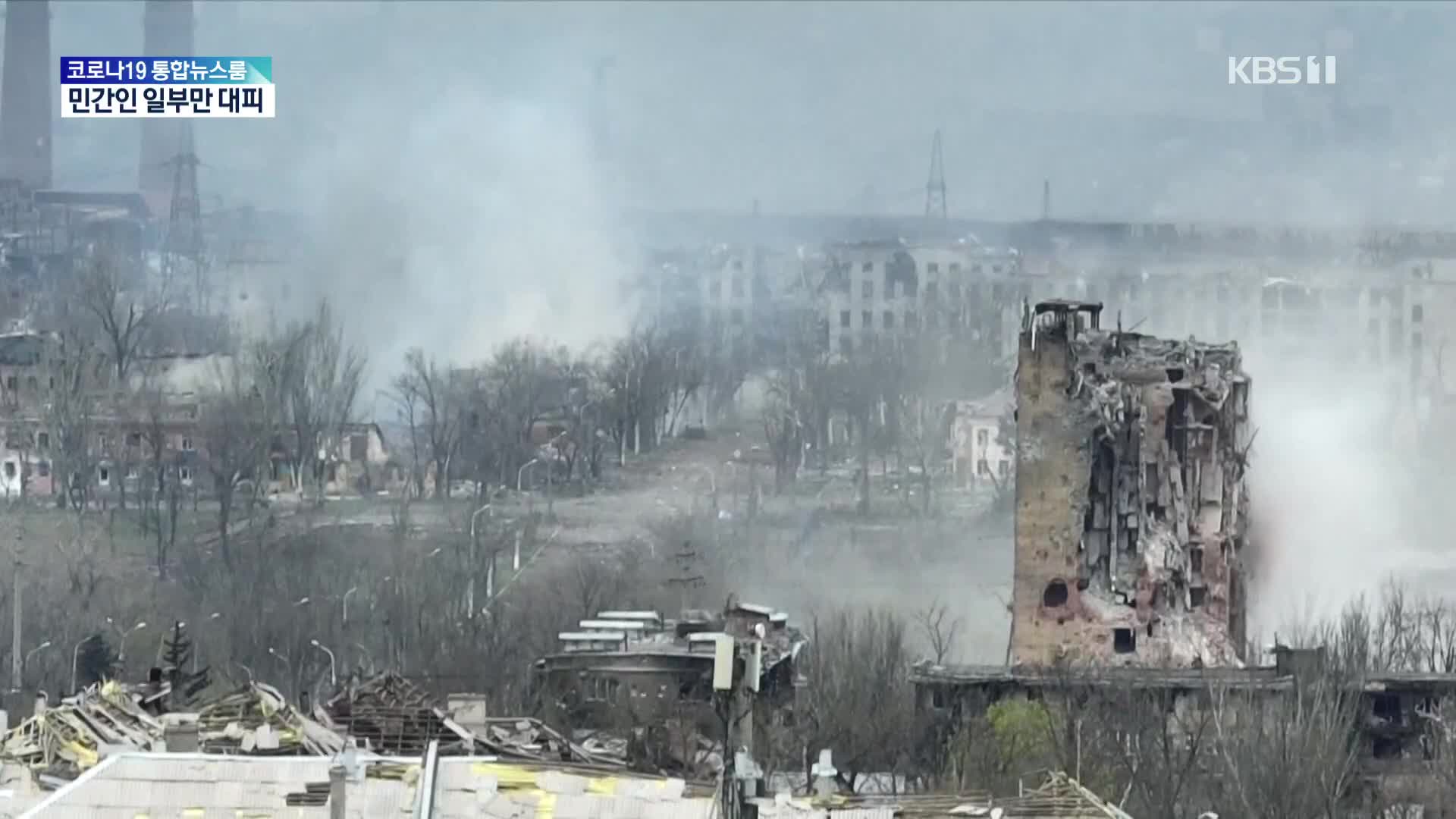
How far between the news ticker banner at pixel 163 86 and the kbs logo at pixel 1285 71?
24882 millimetres

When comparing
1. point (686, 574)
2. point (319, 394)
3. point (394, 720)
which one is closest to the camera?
point (394, 720)

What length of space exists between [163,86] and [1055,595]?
33.9 meters

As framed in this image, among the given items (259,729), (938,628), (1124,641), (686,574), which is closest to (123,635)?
(686,574)

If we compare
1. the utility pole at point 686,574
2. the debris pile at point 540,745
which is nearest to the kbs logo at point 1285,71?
the utility pole at point 686,574

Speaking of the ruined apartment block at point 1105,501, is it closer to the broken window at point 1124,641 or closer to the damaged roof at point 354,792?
the broken window at point 1124,641

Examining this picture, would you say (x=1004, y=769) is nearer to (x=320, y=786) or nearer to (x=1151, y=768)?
(x=1151, y=768)

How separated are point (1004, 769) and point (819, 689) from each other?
1468 cm

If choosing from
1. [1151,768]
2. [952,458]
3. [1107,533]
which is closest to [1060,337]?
[1107,533]

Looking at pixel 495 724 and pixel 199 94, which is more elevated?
pixel 199 94

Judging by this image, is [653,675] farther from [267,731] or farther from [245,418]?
[245,418]

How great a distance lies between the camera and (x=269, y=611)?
306 ft

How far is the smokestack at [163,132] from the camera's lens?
126062 millimetres

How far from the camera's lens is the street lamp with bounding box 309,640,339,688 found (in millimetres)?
76900

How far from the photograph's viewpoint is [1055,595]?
78188 millimetres
